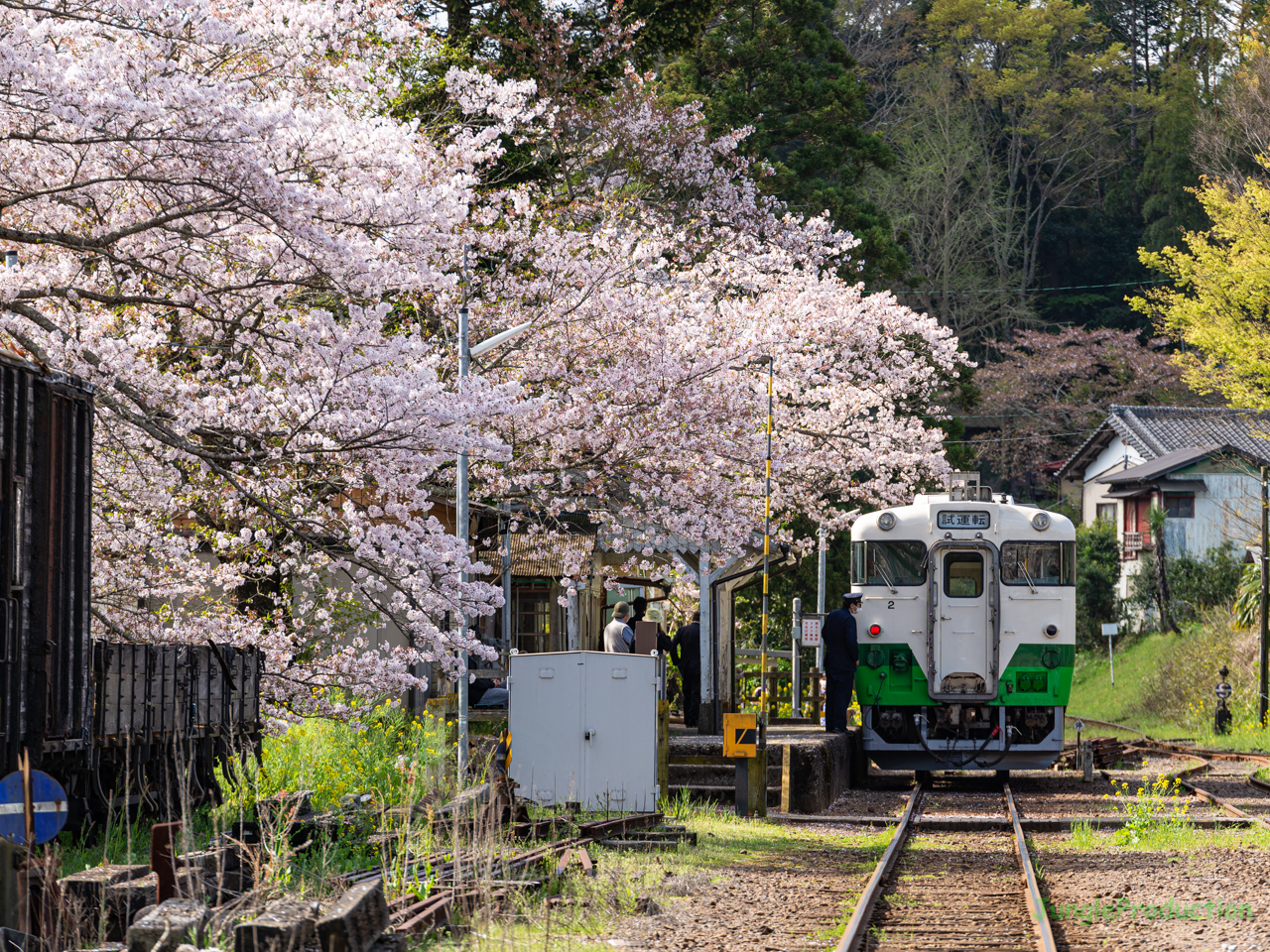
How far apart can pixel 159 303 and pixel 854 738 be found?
11.2 m

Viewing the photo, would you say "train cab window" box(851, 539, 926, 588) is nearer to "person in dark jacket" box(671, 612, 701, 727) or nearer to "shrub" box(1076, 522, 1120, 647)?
"person in dark jacket" box(671, 612, 701, 727)

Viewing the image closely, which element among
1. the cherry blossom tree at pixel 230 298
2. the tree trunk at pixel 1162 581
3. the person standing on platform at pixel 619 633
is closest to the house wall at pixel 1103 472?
the tree trunk at pixel 1162 581

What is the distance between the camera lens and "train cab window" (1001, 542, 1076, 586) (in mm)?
17266

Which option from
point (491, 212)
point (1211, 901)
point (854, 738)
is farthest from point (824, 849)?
point (491, 212)

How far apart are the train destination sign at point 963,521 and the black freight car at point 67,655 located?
359 inches

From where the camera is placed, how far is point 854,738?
1897cm

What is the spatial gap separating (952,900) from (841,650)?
8088 mm

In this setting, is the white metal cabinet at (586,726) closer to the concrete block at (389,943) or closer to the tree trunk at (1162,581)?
the concrete block at (389,943)

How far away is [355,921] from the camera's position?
6.25 m

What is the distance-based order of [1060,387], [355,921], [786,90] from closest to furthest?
[355,921] → [786,90] → [1060,387]

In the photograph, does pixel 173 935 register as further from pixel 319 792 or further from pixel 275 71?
pixel 275 71

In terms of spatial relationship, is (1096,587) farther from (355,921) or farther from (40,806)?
(40,806)

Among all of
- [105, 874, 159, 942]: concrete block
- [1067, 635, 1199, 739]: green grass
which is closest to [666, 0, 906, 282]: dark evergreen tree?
[1067, 635, 1199, 739]: green grass

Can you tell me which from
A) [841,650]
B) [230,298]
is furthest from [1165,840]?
[230,298]
